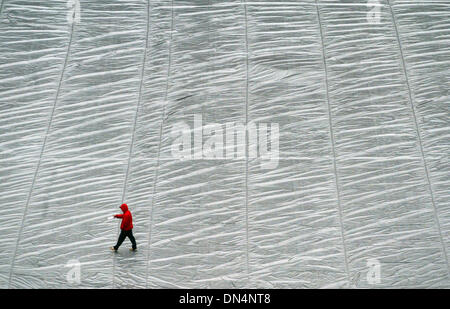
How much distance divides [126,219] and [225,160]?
11.3ft

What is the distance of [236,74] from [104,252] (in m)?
6.93

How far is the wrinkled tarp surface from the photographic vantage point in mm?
11031

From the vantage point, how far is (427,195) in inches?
478

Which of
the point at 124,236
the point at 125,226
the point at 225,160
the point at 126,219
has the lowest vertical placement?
the point at 124,236

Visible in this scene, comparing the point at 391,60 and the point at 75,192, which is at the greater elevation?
the point at 391,60

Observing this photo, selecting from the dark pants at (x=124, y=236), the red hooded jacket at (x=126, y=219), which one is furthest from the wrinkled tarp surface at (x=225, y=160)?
the red hooded jacket at (x=126, y=219)

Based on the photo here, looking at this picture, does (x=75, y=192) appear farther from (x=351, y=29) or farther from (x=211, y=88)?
(x=351, y=29)

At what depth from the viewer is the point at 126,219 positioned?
10.7m

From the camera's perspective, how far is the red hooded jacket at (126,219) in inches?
421

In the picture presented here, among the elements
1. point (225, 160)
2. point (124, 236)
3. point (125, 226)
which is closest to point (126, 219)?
point (125, 226)

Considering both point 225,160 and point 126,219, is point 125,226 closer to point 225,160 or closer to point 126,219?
point 126,219

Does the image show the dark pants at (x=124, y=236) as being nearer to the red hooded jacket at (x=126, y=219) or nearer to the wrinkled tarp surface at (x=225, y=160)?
the red hooded jacket at (x=126, y=219)

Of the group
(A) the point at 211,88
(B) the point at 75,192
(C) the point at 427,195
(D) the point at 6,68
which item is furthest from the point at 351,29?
(D) the point at 6,68
